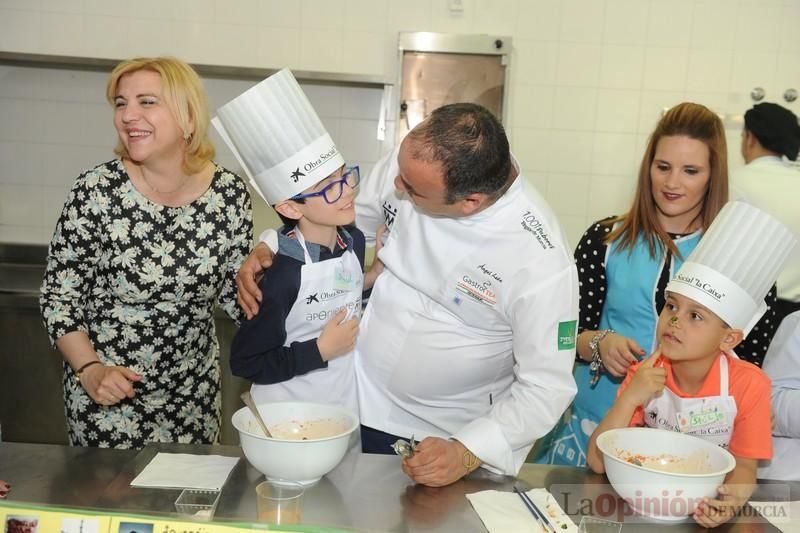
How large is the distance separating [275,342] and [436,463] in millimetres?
427

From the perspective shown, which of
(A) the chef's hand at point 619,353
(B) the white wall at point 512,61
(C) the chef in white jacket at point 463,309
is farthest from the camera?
(B) the white wall at point 512,61

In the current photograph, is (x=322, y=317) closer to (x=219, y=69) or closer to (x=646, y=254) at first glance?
(x=646, y=254)

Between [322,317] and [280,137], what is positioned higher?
[280,137]

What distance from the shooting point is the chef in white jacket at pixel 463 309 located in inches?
56.6

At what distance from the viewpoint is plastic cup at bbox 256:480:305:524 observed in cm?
118

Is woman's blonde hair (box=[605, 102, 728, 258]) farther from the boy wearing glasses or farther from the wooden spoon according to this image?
the wooden spoon

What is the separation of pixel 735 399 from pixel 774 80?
2523 millimetres

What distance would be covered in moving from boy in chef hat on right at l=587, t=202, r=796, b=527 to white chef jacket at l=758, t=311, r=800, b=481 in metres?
0.17

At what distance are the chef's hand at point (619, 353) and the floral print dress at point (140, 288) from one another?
0.93m

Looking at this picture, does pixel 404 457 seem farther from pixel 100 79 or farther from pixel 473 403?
pixel 100 79

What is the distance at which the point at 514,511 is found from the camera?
1.28m

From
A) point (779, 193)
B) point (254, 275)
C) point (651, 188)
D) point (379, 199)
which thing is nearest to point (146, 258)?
point (254, 275)

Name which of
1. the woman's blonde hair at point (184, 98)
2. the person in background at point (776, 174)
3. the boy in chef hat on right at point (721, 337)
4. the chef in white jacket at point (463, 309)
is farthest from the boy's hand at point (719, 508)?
the person in background at point (776, 174)

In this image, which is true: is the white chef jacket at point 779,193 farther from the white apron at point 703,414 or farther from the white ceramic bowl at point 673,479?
the white ceramic bowl at point 673,479
